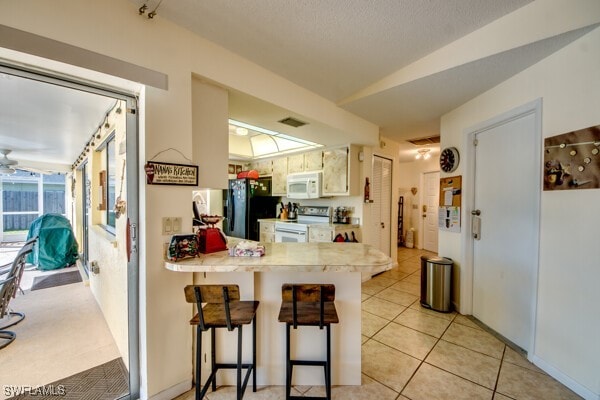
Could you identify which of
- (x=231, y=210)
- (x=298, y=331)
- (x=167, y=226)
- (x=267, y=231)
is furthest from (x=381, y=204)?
(x=167, y=226)

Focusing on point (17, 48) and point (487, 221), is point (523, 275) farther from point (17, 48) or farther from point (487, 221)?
point (17, 48)

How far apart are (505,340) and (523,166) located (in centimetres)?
181

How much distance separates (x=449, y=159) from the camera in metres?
3.03

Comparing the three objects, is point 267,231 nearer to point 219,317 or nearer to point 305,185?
point 305,185

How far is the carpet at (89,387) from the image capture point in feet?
5.39

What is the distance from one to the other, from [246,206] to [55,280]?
346cm

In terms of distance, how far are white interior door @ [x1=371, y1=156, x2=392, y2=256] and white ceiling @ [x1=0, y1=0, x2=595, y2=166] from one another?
141cm

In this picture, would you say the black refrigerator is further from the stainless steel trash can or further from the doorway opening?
the stainless steel trash can

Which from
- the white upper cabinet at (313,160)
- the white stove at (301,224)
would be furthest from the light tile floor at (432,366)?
the white upper cabinet at (313,160)

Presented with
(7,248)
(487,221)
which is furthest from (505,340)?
(7,248)

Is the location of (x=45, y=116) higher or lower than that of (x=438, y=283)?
higher

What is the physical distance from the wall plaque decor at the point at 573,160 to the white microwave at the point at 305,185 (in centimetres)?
276

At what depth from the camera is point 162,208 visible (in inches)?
62.2
